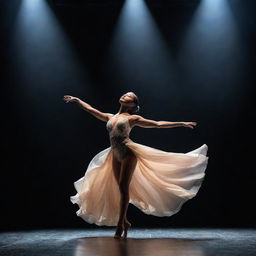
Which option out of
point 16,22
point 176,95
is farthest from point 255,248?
point 16,22

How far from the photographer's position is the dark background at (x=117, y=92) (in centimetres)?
596

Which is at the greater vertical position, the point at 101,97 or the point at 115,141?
the point at 101,97

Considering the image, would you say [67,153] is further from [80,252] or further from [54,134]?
[80,252]

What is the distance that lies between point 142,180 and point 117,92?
155cm

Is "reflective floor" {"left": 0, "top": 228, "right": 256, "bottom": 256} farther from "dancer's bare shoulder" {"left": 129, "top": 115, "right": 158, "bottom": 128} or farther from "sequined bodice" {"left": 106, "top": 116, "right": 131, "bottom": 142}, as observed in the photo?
"dancer's bare shoulder" {"left": 129, "top": 115, "right": 158, "bottom": 128}

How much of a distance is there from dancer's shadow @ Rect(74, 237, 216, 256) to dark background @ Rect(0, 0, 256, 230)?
51.5 inches

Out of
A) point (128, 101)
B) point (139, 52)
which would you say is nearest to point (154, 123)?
point (128, 101)

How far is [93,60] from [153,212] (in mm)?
2287

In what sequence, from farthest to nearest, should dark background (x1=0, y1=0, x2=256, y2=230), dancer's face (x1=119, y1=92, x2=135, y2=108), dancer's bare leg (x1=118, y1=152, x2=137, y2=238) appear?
dark background (x1=0, y1=0, x2=256, y2=230)
dancer's face (x1=119, y1=92, x2=135, y2=108)
dancer's bare leg (x1=118, y1=152, x2=137, y2=238)

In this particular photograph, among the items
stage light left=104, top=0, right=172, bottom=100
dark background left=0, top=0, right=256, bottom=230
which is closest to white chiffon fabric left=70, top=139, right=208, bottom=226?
dark background left=0, top=0, right=256, bottom=230

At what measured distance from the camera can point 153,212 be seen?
4.85 meters

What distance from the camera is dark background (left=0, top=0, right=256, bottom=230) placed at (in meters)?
5.96

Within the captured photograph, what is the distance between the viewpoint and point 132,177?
4.97 m

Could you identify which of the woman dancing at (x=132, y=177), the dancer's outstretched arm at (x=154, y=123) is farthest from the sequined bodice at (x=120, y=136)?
the dancer's outstretched arm at (x=154, y=123)
